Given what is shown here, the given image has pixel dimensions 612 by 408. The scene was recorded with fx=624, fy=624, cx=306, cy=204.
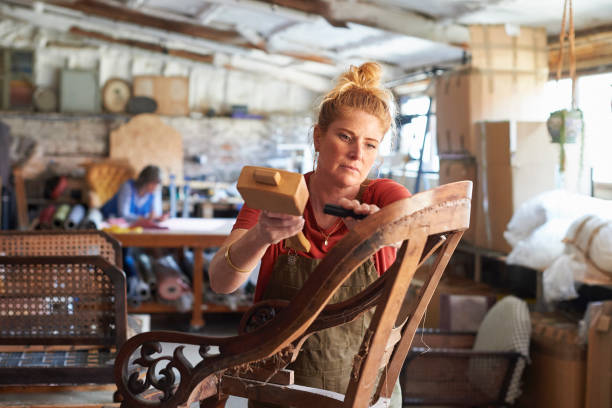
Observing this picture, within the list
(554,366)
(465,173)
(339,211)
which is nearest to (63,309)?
(339,211)

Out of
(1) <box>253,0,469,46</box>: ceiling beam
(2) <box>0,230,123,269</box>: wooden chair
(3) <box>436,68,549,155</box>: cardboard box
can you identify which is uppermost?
(1) <box>253,0,469,46</box>: ceiling beam

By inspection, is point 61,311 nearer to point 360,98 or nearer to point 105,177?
point 360,98

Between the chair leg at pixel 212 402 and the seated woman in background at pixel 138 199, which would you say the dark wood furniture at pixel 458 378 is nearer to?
the chair leg at pixel 212 402

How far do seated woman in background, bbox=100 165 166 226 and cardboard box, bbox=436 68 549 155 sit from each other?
256 cm

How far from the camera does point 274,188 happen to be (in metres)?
0.87

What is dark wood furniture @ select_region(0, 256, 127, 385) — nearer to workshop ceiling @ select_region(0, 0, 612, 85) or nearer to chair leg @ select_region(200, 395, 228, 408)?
chair leg @ select_region(200, 395, 228, 408)

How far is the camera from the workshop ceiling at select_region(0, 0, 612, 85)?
439 cm

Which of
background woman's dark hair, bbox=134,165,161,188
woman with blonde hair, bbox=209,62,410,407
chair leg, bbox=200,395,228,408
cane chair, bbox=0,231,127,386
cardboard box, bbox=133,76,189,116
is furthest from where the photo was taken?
cardboard box, bbox=133,76,189,116

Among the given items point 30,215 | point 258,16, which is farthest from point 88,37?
point 258,16

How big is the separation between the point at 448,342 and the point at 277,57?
19.8 ft

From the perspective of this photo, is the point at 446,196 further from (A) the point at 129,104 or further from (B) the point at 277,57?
(A) the point at 129,104

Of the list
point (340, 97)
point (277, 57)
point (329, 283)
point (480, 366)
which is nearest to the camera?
point (329, 283)

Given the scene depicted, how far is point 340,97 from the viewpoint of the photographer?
1358mm

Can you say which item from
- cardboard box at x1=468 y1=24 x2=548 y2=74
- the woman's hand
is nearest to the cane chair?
the woman's hand
